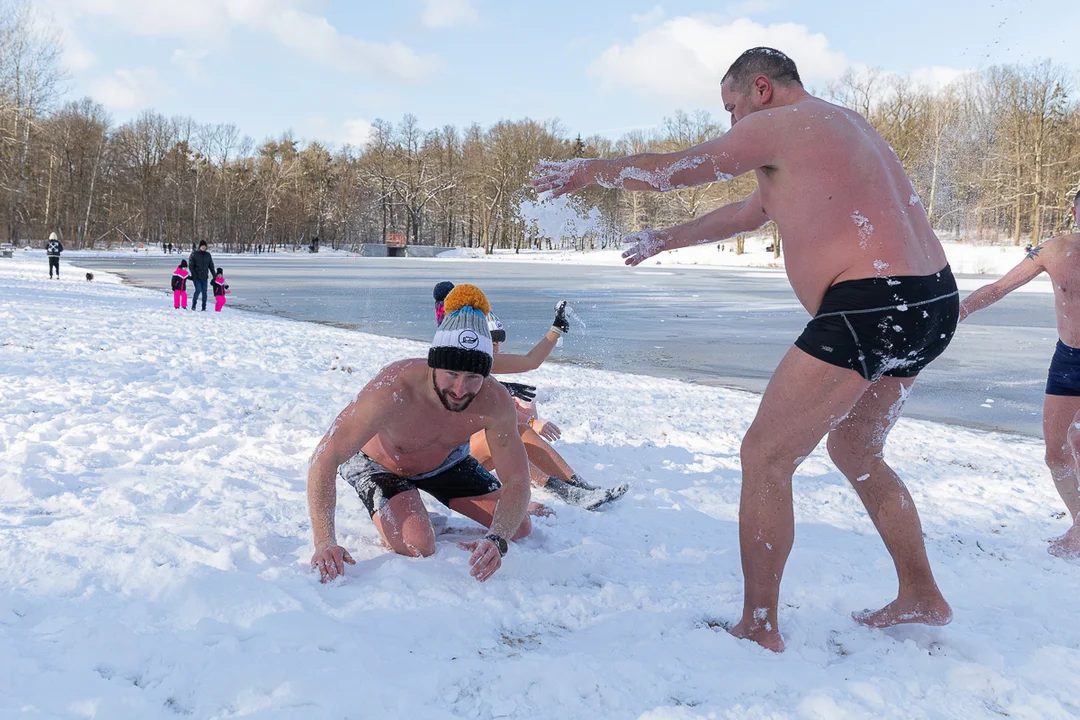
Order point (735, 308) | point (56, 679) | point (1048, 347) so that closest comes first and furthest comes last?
point (56, 679) < point (1048, 347) < point (735, 308)

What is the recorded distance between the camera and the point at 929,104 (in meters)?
56.5

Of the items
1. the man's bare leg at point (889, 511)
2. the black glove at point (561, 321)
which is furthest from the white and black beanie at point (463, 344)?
the black glove at point (561, 321)

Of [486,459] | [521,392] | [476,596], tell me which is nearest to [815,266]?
[476,596]

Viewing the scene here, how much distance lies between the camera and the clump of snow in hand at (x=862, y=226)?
2238 millimetres

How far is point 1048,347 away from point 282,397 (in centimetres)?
1094

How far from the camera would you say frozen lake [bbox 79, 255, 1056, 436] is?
8078 mm

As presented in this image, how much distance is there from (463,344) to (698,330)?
1089cm

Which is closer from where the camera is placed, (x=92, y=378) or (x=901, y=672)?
(x=901, y=672)

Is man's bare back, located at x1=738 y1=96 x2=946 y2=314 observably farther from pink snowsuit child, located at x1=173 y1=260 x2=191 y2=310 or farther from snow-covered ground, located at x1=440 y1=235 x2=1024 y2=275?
snow-covered ground, located at x1=440 y1=235 x2=1024 y2=275

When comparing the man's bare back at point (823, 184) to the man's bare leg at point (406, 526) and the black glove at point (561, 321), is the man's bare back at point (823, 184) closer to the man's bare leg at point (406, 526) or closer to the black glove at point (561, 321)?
the man's bare leg at point (406, 526)

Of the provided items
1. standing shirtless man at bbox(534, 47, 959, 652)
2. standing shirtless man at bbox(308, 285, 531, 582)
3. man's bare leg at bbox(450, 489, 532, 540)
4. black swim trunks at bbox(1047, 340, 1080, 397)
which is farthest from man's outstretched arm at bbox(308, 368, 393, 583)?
black swim trunks at bbox(1047, 340, 1080, 397)

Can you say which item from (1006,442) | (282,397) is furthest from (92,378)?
(1006,442)

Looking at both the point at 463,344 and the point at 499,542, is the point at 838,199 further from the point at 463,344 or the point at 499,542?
the point at 499,542

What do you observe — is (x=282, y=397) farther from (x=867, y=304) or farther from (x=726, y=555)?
(x=867, y=304)
